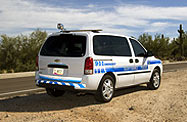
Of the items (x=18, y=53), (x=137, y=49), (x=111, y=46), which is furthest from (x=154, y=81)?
(x=18, y=53)

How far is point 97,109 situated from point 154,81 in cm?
338

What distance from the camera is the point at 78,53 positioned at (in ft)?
19.3

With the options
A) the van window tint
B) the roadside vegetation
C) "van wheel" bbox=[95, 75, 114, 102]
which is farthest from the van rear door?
the roadside vegetation

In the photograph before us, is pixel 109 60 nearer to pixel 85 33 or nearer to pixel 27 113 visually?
pixel 85 33

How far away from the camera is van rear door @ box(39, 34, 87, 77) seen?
5.82 m

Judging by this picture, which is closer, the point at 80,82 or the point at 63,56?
the point at 80,82

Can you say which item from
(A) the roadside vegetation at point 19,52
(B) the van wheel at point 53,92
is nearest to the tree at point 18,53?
(A) the roadside vegetation at point 19,52

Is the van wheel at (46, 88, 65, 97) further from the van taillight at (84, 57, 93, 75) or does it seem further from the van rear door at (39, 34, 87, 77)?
Result: the van taillight at (84, 57, 93, 75)

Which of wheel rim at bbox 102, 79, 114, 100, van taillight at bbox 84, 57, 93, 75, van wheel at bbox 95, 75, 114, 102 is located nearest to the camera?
van taillight at bbox 84, 57, 93, 75

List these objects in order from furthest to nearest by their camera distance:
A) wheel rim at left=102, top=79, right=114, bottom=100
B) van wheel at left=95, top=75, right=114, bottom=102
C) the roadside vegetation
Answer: the roadside vegetation < wheel rim at left=102, top=79, right=114, bottom=100 < van wheel at left=95, top=75, right=114, bottom=102

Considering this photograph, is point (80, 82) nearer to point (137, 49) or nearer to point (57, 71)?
point (57, 71)

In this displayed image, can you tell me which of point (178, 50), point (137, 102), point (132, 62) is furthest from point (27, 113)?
point (178, 50)

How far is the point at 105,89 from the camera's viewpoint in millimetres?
6328

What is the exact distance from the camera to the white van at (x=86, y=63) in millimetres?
5801
